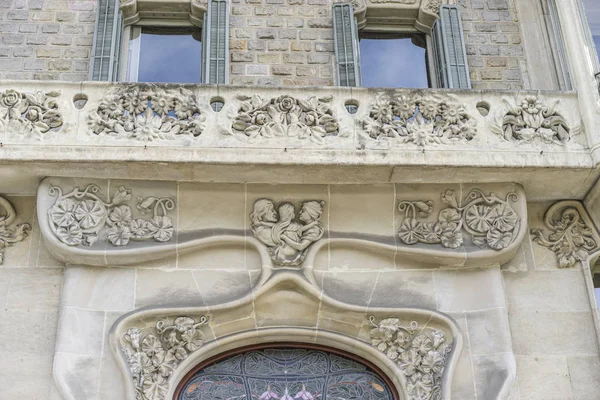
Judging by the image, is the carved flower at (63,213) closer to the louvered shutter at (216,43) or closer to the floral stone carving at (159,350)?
the floral stone carving at (159,350)

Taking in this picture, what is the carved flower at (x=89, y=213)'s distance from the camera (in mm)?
10383

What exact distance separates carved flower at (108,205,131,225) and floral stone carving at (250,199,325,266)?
1266mm

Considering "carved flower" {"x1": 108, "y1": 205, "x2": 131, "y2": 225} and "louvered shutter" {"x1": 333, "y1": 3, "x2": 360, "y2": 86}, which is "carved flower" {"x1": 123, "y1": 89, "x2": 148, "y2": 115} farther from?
"louvered shutter" {"x1": 333, "y1": 3, "x2": 360, "y2": 86}

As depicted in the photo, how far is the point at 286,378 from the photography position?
A: 10.4 meters

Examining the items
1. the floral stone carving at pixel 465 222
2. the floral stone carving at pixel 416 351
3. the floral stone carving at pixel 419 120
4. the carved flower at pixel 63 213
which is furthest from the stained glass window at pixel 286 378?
the floral stone carving at pixel 419 120

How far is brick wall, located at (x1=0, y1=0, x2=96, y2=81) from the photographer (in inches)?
478

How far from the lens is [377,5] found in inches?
512

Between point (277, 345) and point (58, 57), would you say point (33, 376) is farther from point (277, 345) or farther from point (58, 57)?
point (58, 57)

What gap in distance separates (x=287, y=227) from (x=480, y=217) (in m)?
2.00

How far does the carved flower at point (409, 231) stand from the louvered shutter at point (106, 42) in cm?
388

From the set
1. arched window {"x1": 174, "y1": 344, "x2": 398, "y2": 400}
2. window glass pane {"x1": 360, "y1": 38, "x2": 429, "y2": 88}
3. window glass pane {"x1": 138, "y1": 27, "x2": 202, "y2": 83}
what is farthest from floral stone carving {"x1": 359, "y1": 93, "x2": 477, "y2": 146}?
window glass pane {"x1": 138, "y1": 27, "x2": 202, "y2": 83}

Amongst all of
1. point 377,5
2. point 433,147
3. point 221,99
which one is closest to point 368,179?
point 433,147

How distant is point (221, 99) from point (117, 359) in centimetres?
287

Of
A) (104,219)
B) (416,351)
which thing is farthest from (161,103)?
(416,351)
